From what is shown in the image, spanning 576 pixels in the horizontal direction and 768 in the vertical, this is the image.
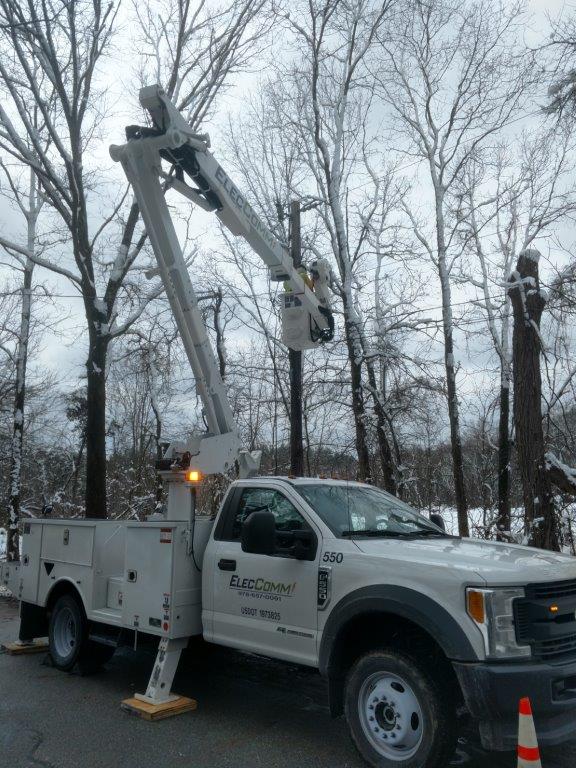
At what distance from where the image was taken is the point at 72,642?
7.67 m

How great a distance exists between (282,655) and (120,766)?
1389mm

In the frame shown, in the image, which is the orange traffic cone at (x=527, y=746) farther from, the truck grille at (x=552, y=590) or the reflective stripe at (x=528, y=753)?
the truck grille at (x=552, y=590)

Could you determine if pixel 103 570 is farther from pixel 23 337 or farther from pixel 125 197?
pixel 23 337

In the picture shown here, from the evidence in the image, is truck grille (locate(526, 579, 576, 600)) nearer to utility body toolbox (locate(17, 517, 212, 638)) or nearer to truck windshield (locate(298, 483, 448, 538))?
truck windshield (locate(298, 483, 448, 538))

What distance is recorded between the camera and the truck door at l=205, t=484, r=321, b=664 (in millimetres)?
5223

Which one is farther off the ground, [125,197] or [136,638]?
[125,197]

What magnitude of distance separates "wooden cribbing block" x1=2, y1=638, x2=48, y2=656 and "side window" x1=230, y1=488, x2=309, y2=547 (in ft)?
13.3

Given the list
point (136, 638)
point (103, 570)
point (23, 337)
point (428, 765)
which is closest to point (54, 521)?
point (103, 570)

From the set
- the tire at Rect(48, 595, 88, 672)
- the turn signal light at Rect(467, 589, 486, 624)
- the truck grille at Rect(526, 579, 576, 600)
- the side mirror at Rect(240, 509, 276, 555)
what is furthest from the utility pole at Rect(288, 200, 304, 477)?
the turn signal light at Rect(467, 589, 486, 624)

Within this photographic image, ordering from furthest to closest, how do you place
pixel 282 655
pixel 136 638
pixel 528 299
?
1. pixel 528 299
2. pixel 136 638
3. pixel 282 655

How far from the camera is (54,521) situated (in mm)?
8102

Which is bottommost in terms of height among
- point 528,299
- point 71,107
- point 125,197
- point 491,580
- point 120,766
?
point 120,766

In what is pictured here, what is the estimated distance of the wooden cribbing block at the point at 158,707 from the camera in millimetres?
5773

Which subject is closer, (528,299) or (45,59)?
(528,299)
